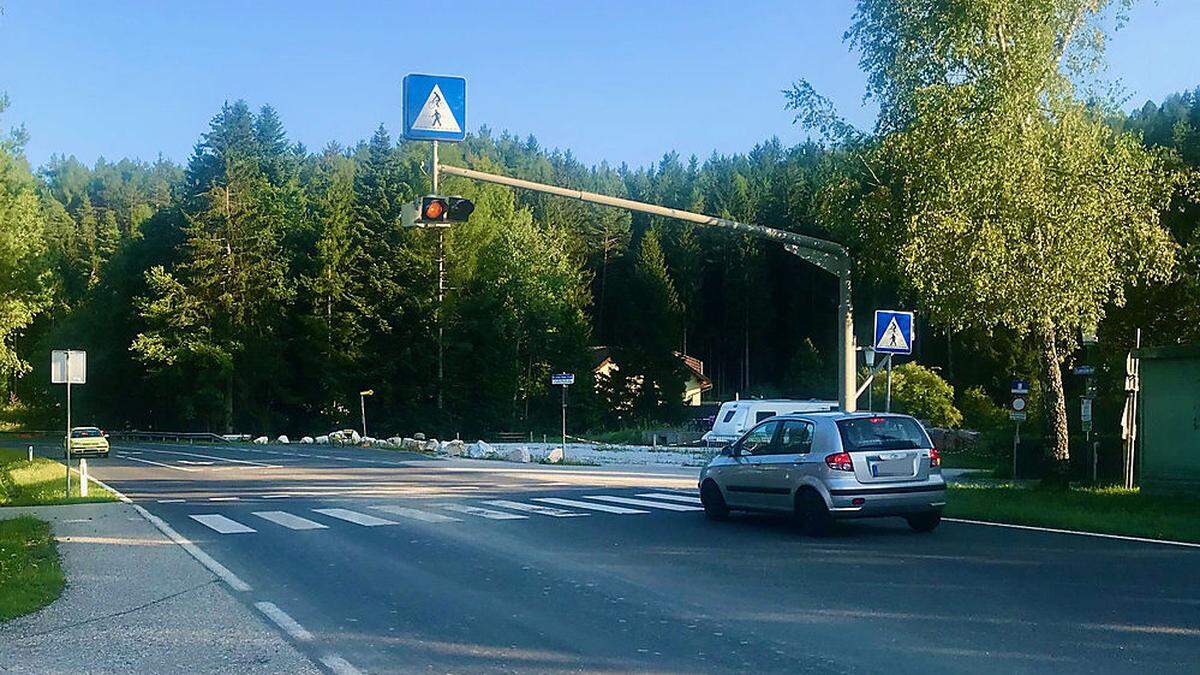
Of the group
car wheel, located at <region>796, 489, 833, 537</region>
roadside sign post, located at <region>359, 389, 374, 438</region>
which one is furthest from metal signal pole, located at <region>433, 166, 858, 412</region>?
roadside sign post, located at <region>359, 389, 374, 438</region>

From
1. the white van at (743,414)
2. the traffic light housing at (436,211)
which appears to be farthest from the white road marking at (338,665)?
the white van at (743,414)

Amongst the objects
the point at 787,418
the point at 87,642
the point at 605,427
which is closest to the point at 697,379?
the point at 605,427

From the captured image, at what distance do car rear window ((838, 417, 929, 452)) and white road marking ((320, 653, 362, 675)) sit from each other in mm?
8500

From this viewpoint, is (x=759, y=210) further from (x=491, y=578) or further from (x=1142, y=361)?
(x=491, y=578)

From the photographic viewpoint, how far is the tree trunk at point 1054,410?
21.5 meters

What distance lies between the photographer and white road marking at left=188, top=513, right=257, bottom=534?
54.6 ft

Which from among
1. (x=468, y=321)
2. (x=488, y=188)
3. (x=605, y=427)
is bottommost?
(x=605, y=427)

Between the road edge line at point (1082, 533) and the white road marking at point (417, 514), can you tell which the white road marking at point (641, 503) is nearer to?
the white road marking at point (417, 514)

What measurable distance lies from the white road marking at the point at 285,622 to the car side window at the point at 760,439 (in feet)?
26.1

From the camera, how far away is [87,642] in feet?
27.6

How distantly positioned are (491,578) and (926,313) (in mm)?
13510

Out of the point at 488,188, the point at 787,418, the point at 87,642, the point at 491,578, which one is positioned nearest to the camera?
the point at 87,642

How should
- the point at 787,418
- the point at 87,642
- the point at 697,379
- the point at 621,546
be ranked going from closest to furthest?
the point at 87,642
the point at 621,546
the point at 787,418
the point at 697,379

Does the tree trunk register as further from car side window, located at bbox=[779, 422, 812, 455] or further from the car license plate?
car side window, located at bbox=[779, 422, 812, 455]
